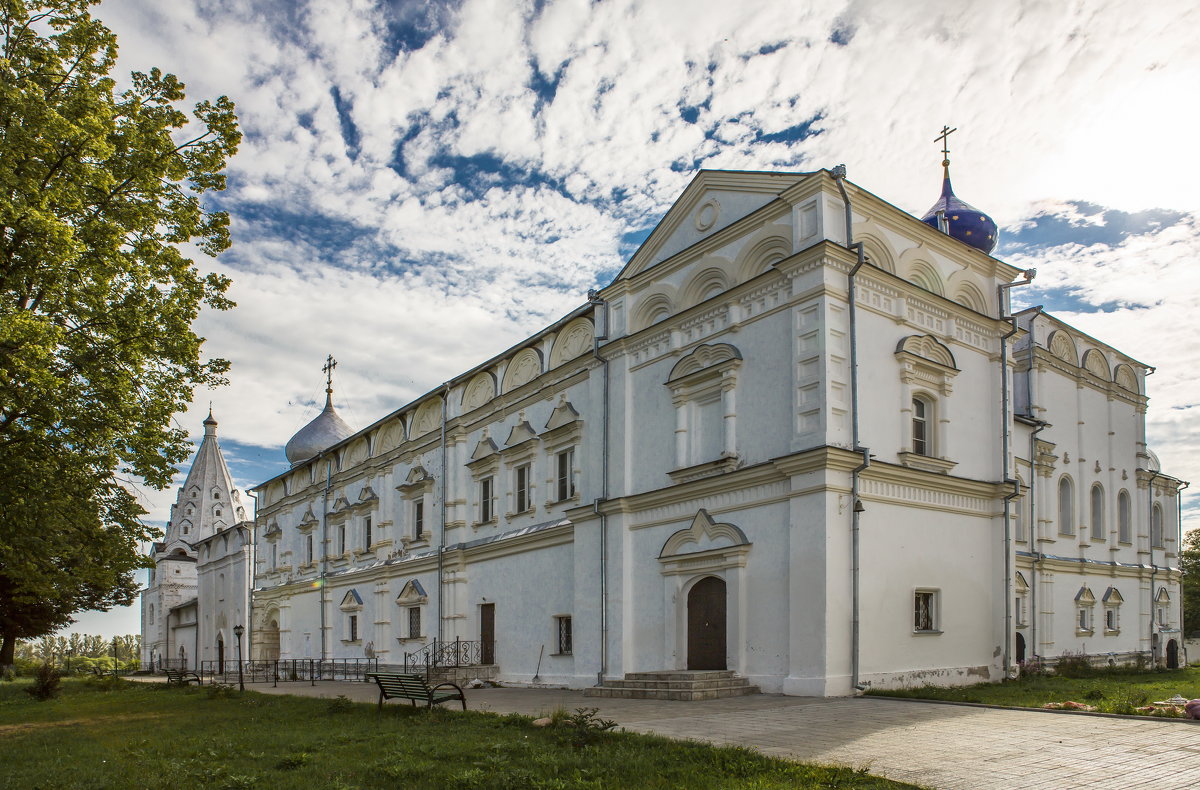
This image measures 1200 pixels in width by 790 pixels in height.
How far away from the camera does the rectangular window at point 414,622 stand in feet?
88.4

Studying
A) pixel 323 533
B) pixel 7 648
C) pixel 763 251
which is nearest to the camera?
pixel 763 251

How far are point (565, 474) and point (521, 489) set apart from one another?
2.17m

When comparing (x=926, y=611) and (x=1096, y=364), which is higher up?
(x=1096, y=364)

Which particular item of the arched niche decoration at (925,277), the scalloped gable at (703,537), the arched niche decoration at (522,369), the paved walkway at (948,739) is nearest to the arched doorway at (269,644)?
the arched niche decoration at (522,369)

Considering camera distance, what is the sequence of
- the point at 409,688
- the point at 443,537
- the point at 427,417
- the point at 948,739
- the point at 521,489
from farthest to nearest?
the point at 427,417
the point at 443,537
the point at 521,489
the point at 409,688
the point at 948,739

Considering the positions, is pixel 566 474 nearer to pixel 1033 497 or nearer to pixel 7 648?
Result: pixel 1033 497

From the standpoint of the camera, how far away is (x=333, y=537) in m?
33.6

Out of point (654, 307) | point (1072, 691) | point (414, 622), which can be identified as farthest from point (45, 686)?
point (1072, 691)

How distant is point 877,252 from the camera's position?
16.7m

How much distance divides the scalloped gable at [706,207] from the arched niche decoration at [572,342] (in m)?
1.88

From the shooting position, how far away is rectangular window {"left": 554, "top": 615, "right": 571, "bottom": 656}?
2091cm

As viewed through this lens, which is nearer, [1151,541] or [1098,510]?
[1098,510]

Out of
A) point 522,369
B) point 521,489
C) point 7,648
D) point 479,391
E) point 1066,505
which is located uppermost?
point 522,369

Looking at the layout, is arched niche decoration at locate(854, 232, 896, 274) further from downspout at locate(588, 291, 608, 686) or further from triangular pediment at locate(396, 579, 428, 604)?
triangular pediment at locate(396, 579, 428, 604)
